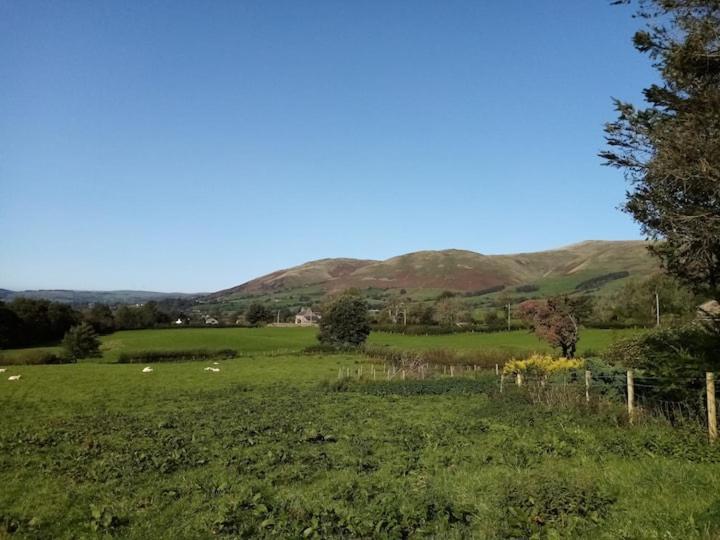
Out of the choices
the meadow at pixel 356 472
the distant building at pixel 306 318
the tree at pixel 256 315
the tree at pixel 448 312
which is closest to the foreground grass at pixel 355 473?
the meadow at pixel 356 472

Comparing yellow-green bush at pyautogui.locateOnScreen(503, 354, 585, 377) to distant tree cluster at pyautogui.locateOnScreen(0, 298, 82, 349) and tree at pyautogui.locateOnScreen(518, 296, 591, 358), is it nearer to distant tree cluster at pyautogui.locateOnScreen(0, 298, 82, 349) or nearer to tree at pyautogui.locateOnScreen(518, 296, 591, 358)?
tree at pyautogui.locateOnScreen(518, 296, 591, 358)

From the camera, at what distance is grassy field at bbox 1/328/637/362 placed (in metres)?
72.0

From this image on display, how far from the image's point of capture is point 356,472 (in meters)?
13.2

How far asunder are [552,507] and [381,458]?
5778 millimetres

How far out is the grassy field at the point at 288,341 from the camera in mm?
72000

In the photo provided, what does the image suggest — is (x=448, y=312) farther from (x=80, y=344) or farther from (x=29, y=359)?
(x=29, y=359)

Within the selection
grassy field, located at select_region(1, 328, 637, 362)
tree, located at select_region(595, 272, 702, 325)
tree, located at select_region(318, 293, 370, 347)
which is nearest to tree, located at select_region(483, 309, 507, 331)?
grassy field, located at select_region(1, 328, 637, 362)

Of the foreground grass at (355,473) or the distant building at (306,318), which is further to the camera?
the distant building at (306,318)

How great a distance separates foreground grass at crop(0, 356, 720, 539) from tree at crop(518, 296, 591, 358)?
24051 mm

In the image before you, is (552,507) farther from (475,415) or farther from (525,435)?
(475,415)

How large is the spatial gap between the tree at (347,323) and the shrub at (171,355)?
44.1 feet

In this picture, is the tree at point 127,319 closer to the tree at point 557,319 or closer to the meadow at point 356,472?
the tree at point 557,319

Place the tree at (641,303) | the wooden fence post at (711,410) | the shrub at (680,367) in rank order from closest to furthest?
the wooden fence post at (711,410) → the shrub at (680,367) → the tree at (641,303)

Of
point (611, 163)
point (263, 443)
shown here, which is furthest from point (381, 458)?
point (611, 163)
